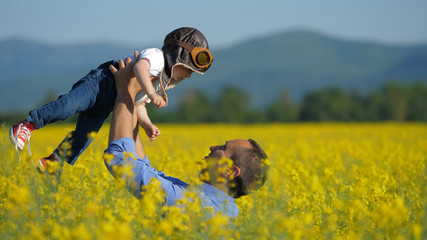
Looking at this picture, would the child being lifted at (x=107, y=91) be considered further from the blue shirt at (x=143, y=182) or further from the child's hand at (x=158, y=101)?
the blue shirt at (x=143, y=182)

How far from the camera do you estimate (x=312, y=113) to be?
45344 millimetres

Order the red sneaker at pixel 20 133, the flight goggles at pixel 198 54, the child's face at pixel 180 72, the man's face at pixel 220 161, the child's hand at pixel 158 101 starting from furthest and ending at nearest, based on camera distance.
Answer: the child's face at pixel 180 72, the flight goggles at pixel 198 54, the red sneaker at pixel 20 133, the child's hand at pixel 158 101, the man's face at pixel 220 161

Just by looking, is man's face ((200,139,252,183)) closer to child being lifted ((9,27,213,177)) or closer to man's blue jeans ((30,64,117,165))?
child being lifted ((9,27,213,177))

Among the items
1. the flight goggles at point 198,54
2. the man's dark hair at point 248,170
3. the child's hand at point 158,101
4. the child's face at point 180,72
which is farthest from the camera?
the child's face at point 180,72

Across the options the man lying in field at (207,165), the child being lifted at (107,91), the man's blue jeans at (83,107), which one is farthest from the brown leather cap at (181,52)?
the man lying in field at (207,165)

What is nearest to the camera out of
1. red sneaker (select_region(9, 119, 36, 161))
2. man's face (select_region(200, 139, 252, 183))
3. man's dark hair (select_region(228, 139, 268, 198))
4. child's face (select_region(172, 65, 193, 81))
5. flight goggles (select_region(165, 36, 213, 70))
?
man's face (select_region(200, 139, 252, 183))

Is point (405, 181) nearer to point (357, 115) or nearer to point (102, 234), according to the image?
point (102, 234)

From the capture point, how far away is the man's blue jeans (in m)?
3.60

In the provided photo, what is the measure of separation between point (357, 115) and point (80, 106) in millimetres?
42882

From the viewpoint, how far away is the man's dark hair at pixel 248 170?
122 inches

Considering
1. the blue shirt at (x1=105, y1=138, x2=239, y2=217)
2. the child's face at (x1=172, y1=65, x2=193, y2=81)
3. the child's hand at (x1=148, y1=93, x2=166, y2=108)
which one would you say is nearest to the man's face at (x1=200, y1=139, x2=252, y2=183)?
the blue shirt at (x1=105, y1=138, x2=239, y2=217)

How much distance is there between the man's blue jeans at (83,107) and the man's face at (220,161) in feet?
3.19

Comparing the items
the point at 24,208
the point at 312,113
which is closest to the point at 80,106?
the point at 24,208

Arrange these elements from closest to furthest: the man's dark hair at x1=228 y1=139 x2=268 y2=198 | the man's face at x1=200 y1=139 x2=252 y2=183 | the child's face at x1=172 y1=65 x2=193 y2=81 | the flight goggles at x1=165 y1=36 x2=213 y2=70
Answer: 1. the man's face at x1=200 y1=139 x2=252 y2=183
2. the man's dark hair at x1=228 y1=139 x2=268 y2=198
3. the flight goggles at x1=165 y1=36 x2=213 y2=70
4. the child's face at x1=172 y1=65 x2=193 y2=81
